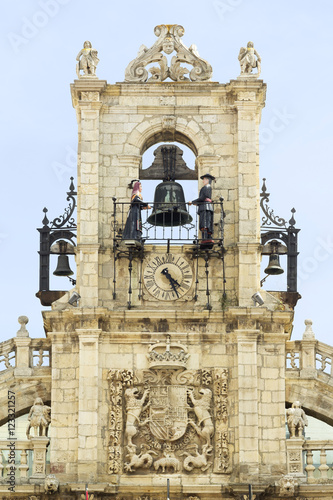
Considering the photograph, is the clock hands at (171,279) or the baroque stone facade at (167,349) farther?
the clock hands at (171,279)

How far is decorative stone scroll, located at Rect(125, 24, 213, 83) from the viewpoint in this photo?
42.4m

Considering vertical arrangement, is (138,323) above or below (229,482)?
above

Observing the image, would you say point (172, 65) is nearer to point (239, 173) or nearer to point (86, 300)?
point (239, 173)

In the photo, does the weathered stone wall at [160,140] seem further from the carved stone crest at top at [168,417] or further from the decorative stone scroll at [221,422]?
the decorative stone scroll at [221,422]

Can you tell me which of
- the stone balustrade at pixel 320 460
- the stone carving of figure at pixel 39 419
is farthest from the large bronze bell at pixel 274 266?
the stone carving of figure at pixel 39 419

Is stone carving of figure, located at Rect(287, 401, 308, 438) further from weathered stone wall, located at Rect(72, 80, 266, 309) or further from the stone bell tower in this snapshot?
weathered stone wall, located at Rect(72, 80, 266, 309)

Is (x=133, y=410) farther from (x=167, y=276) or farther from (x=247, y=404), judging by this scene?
(x=167, y=276)

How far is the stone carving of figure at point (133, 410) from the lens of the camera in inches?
1565

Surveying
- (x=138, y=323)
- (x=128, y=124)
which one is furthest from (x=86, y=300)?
(x=128, y=124)

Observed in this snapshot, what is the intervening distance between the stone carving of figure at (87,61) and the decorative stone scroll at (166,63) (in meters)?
0.77

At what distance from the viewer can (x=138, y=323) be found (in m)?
40.5

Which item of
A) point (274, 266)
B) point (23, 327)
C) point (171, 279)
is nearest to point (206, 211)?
point (171, 279)

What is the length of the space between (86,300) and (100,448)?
3.12 m

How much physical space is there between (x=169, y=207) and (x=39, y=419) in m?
5.41
